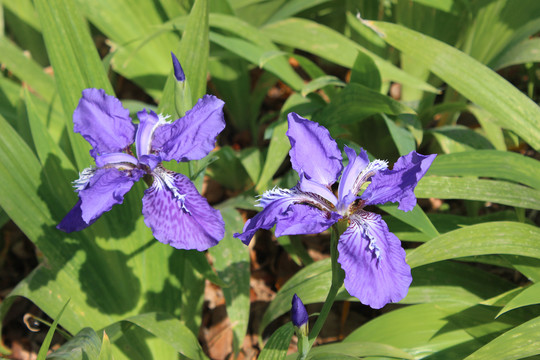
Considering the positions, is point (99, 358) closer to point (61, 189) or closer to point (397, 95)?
point (61, 189)

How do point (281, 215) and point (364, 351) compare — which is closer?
point (281, 215)

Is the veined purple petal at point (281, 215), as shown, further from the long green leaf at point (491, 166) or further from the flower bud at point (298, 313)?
the long green leaf at point (491, 166)

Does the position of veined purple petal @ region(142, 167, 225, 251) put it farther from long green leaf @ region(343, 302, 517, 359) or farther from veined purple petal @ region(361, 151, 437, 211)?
long green leaf @ region(343, 302, 517, 359)

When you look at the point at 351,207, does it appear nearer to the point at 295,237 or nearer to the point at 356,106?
the point at 356,106

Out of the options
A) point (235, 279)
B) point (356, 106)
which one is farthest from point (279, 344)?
point (356, 106)

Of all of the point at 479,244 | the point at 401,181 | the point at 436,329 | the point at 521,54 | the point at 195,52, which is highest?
the point at 195,52

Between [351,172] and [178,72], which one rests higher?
[178,72]

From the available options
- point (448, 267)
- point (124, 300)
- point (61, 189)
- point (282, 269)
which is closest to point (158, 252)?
point (124, 300)
